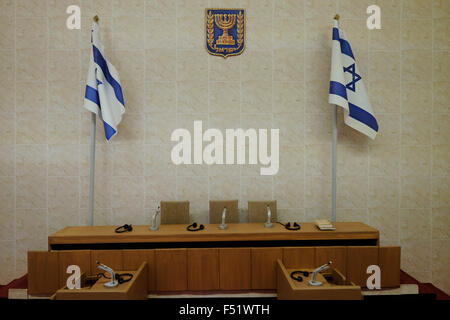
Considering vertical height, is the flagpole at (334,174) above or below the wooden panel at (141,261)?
above

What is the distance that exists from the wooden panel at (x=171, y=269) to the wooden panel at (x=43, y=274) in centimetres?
116

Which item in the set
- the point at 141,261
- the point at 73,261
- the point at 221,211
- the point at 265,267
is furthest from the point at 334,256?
the point at 73,261

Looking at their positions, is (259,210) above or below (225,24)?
below

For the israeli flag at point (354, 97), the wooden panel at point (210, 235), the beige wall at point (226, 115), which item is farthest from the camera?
the beige wall at point (226, 115)

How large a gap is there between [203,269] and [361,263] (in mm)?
1904

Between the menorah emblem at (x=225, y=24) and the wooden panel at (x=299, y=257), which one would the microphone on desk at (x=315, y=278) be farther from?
the menorah emblem at (x=225, y=24)

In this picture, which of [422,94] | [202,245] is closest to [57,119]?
[202,245]

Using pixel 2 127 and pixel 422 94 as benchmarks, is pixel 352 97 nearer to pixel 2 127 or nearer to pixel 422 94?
pixel 422 94

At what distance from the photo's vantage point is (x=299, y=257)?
314cm

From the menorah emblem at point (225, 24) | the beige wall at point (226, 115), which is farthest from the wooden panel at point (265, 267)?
the menorah emblem at point (225, 24)

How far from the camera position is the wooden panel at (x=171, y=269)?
313 centimetres

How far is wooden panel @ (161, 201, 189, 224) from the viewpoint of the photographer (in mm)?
3832

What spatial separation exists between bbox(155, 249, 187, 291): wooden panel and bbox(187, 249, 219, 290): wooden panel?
0.07 meters

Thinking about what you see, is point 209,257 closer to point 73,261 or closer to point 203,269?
point 203,269
